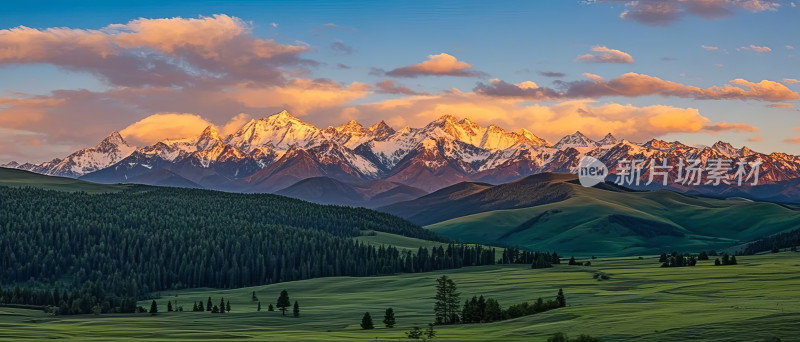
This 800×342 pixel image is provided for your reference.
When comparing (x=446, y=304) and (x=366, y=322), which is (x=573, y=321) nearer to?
(x=366, y=322)

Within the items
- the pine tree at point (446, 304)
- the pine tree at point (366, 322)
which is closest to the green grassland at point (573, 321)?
the pine tree at point (366, 322)

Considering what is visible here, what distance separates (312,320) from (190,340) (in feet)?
165

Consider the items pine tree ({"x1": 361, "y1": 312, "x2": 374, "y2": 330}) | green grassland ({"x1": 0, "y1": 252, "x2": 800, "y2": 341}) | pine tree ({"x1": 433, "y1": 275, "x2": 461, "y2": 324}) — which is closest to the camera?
green grassland ({"x1": 0, "y1": 252, "x2": 800, "y2": 341})

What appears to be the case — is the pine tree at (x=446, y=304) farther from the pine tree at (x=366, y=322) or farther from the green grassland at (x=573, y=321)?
the pine tree at (x=366, y=322)

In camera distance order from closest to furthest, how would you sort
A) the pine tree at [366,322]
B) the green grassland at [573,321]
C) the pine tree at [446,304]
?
the green grassland at [573,321] → the pine tree at [366,322] → the pine tree at [446,304]

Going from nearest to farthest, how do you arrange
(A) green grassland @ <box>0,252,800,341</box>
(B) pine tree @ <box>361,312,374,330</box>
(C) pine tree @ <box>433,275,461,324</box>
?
(A) green grassland @ <box>0,252,800,341</box> → (B) pine tree @ <box>361,312,374,330</box> → (C) pine tree @ <box>433,275,461,324</box>

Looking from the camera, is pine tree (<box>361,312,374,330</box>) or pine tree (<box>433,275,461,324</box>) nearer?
pine tree (<box>361,312,374,330</box>)

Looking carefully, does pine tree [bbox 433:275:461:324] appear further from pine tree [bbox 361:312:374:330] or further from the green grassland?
pine tree [bbox 361:312:374:330]

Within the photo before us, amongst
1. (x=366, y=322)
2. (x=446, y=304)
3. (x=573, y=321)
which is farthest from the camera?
(x=446, y=304)

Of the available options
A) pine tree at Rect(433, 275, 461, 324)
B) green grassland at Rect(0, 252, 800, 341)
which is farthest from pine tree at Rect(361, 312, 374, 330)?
pine tree at Rect(433, 275, 461, 324)

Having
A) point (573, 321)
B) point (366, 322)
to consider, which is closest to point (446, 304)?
point (366, 322)

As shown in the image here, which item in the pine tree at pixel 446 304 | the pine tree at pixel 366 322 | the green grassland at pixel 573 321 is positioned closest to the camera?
the green grassland at pixel 573 321

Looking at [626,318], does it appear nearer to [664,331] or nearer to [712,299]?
[664,331]

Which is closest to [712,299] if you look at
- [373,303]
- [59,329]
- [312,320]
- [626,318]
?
[626,318]
